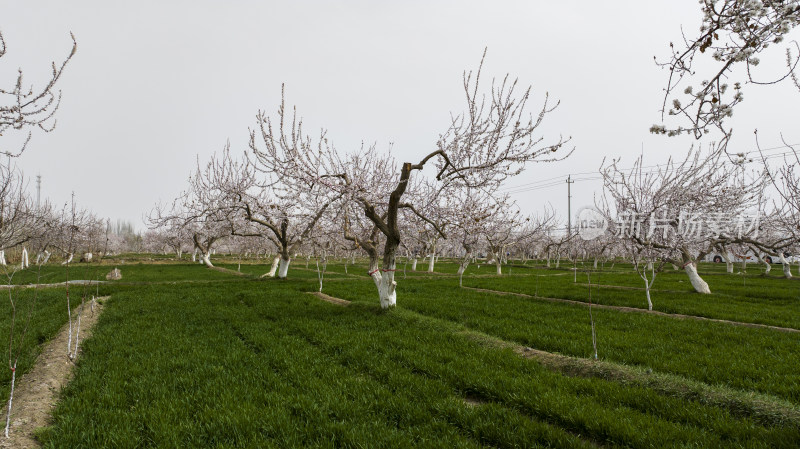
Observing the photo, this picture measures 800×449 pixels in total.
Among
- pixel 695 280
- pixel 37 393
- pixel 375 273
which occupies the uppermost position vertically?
pixel 375 273

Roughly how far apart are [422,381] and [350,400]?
141cm

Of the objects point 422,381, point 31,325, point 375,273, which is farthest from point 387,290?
point 31,325

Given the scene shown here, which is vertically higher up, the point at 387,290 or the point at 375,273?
the point at 375,273

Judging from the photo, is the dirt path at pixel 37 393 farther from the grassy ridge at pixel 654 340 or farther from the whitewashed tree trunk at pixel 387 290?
the grassy ridge at pixel 654 340

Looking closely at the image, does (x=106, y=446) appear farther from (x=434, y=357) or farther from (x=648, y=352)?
(x=648, y=352)

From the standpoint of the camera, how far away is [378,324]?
12.0 meters

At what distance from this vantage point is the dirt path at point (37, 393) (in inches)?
200

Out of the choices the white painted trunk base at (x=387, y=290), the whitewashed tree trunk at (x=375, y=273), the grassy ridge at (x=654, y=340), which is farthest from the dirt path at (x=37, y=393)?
the grassy ridge at (x=654, y=340)

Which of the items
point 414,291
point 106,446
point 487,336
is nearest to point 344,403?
point 106,446

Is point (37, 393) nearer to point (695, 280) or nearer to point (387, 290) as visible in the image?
point (387, 290)

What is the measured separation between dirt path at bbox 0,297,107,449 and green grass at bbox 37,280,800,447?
0.25 m

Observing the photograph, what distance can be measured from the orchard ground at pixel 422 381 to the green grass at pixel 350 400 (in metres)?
0.03

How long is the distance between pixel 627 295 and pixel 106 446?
2170 cm

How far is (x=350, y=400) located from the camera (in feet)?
20.0
